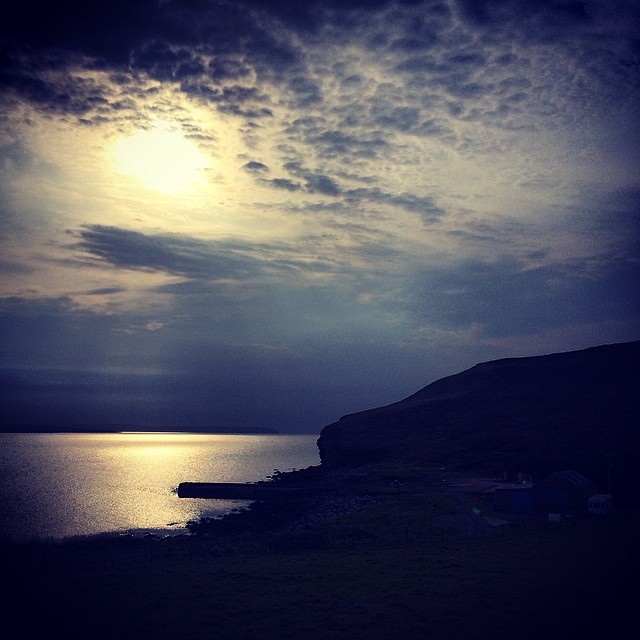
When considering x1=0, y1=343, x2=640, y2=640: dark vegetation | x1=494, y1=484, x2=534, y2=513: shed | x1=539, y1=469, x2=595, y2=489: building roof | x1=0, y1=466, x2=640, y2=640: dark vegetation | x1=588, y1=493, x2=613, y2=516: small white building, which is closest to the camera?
x1=0, y1=466, x2=640, y2=640: dark vegetation

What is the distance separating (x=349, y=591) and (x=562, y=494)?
136 ft

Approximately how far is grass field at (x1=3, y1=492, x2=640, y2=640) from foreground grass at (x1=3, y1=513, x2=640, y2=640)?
0.34 feet

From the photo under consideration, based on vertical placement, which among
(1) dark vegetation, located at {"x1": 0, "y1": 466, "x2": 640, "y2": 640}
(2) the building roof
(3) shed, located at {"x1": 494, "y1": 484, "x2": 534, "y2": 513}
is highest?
(2) the building roof

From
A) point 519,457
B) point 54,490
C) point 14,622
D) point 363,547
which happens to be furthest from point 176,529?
point 519,457

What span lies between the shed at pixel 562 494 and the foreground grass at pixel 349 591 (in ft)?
48.1

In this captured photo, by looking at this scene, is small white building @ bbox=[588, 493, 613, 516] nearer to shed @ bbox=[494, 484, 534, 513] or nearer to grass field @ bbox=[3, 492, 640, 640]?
grass field @ bbox=[3, 492, 640, 640]

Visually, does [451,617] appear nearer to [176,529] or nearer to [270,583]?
[270,583]

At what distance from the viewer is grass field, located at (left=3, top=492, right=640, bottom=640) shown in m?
29.3

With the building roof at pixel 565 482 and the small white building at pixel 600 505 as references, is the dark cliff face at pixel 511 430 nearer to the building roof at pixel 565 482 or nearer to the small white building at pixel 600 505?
the building roof at pixel 565 482

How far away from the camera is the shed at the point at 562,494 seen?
66.4m

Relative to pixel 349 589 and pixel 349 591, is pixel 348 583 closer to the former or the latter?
pixel 349 589

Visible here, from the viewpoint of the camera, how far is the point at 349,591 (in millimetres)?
36062

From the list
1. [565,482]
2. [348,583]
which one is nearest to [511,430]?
[565,482]

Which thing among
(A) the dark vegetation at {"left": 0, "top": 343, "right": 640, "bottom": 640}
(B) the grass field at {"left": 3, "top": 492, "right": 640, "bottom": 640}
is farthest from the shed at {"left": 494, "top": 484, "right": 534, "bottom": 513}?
(B) the grass field at {"left": 3, "top": 492, "right": 640, "bottom": 640}
